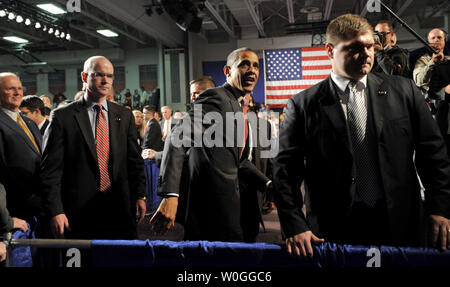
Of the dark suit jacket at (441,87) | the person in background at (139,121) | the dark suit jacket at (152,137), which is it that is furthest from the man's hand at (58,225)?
the person in background at (139,121)

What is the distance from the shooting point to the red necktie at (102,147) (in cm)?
221

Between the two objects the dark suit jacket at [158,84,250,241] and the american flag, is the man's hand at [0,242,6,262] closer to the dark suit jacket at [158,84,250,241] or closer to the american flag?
the dark suit jacket at [158,84,250,241]

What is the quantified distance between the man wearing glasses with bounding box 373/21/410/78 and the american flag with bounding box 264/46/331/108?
704 centimetres

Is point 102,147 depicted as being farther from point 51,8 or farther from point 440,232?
point 51,8

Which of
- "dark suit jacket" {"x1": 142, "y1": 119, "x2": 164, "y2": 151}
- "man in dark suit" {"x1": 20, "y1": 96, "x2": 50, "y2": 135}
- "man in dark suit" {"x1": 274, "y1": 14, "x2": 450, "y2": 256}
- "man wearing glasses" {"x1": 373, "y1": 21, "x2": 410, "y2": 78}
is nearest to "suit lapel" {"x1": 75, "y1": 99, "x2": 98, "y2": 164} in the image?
"man in dark suit" {"x1": 274, "y1": 14, "x2": 450, "y2": 256}

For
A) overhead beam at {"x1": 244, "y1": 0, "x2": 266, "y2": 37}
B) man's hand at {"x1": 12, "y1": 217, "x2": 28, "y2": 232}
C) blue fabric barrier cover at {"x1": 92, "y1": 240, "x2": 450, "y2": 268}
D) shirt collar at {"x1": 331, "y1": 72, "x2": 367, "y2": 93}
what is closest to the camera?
blue fabric barrier cover at {"x1": 92, "y1": 240, "x2": 450, "y2": 268}

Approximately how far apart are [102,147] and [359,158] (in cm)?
151

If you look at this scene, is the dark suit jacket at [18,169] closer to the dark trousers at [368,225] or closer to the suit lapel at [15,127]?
the suit lapel at [15,127]

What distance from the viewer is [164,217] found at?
174 centimetres

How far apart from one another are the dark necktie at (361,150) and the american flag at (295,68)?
8527 mm

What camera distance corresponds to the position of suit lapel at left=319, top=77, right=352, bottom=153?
1369 mm

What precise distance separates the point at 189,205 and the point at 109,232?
0.57m

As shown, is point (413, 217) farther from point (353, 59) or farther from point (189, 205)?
point (189, 205)
